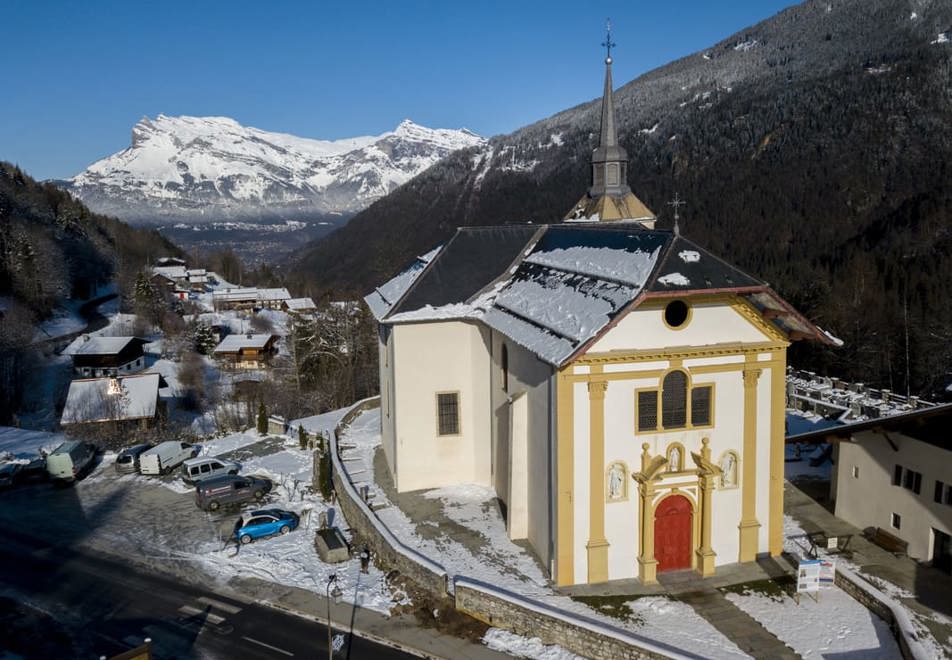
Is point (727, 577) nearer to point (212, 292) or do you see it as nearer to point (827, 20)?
point (212, 292)

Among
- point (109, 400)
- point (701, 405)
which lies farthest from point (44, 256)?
point (701, 405)

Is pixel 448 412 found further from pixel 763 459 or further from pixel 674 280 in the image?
pixel 674 280

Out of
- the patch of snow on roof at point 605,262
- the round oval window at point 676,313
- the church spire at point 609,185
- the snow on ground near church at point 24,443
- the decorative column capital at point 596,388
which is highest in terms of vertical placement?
the church spire at point 609,185

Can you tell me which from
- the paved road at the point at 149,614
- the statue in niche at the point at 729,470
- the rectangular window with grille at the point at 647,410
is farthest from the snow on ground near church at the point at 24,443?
the statue in niche at the point at 729,470

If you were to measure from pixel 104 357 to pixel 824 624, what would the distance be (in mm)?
70678

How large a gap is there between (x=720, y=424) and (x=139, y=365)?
70231 millimetres

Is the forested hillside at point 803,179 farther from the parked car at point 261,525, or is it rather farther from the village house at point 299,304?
the parked car at point 261,525

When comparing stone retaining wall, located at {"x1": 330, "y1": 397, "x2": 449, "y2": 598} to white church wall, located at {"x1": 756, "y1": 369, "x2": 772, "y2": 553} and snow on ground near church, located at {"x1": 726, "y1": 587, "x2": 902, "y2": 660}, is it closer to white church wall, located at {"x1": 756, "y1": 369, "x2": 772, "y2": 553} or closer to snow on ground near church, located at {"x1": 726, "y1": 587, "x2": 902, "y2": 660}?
snow on ground near church, located at {"x1": 726, "y1": 587, "x2": 902, "y2": 660}

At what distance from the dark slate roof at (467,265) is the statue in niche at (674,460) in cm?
1086

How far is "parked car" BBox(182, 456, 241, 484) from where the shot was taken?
115ft

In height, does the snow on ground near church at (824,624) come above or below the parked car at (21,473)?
below

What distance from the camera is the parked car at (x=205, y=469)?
115 ft

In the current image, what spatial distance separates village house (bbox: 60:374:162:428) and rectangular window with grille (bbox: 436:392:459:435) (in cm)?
2771

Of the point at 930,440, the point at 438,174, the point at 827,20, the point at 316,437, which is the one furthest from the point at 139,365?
the point at 827,20
